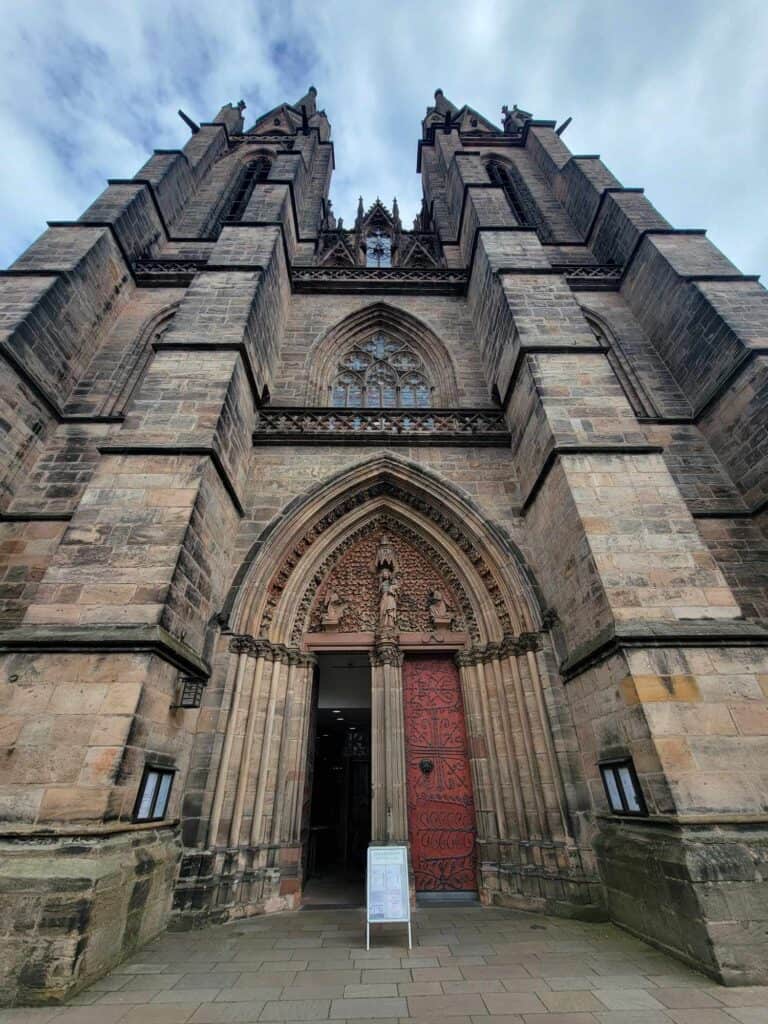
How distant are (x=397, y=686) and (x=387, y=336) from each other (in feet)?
25.7

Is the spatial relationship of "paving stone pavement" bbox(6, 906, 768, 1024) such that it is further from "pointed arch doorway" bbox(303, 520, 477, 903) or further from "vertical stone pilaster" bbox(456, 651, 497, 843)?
"pointed arch doorway" bbox(303, 520, 477, 903)

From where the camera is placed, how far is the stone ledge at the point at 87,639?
374 cm

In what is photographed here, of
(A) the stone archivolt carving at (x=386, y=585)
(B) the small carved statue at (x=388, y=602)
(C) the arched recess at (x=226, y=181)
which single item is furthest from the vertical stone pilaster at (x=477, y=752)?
(C) the arched recess at (x=226, y=181)

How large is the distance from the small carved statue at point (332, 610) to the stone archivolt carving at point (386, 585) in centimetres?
2

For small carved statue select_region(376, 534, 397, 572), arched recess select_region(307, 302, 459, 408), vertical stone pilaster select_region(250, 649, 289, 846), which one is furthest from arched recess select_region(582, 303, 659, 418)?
vertical stone pilaster select_region(250, 649, 289, 846)

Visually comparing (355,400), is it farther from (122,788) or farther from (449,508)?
(122,788)

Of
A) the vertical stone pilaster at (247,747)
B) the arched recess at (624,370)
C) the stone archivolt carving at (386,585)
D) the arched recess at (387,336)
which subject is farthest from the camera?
A: the arched recess at (387,336)

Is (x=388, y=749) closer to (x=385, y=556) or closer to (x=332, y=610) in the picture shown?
(x=332, y=610)

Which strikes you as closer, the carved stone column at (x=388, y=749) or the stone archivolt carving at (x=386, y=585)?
the carved stone column at (x=388, y=749)

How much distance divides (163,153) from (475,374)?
1251cm

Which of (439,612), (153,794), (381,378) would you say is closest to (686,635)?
(439,612)

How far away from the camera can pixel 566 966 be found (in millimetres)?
3018

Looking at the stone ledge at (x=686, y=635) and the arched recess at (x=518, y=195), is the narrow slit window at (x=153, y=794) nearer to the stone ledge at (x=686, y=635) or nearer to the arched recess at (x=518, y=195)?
the stone ledge at (x=686, y=635)

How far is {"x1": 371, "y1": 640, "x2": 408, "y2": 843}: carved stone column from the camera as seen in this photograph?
16.4 feet
